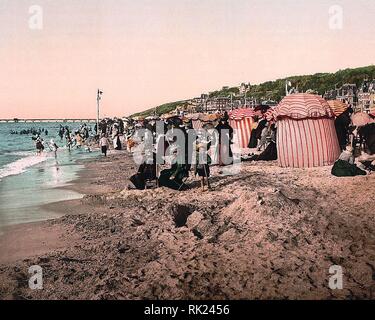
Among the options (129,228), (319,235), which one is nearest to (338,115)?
(319,235)

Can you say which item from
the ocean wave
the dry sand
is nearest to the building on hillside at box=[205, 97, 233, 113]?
the ocean wave

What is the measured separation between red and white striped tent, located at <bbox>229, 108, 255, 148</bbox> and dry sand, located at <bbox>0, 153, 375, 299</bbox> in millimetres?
10956

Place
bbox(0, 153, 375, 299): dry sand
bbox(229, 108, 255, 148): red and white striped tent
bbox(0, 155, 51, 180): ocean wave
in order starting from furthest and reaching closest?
bbox(229, 108, 255, 148): red and white striped tent < bbox(0, 155, 51, 180): ocean wave < bbox(0, 153, 375, 299): dry sand

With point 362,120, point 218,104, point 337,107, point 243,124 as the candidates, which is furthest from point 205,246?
point 218,104

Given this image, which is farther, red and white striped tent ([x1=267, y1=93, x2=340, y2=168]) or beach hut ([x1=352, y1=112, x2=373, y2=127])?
beach hut ([x1=352, y1=112, x2=373, y2=127])

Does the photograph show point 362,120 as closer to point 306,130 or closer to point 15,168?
point 306,130

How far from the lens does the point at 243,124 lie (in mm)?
21328


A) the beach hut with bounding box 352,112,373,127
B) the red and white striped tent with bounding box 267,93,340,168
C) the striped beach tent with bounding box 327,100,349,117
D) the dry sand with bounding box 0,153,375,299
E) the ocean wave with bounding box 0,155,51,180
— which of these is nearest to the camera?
the dry sand with bounding box 0,153,375,299

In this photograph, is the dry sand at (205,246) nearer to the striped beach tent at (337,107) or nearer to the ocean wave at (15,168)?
the striped beach tent at (337,107)

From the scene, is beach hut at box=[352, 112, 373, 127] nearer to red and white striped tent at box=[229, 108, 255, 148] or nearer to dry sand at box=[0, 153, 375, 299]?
dry sand at box=[0, 153, 375, 299]

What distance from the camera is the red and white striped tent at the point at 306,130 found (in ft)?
42.3

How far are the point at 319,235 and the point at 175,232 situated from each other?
259 centimetres

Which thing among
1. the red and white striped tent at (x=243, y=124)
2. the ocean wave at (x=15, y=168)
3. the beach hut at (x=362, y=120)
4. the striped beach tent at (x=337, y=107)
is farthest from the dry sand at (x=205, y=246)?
the red and white striped tent at (x=243, y=124)

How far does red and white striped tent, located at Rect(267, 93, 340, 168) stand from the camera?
1290 cm
